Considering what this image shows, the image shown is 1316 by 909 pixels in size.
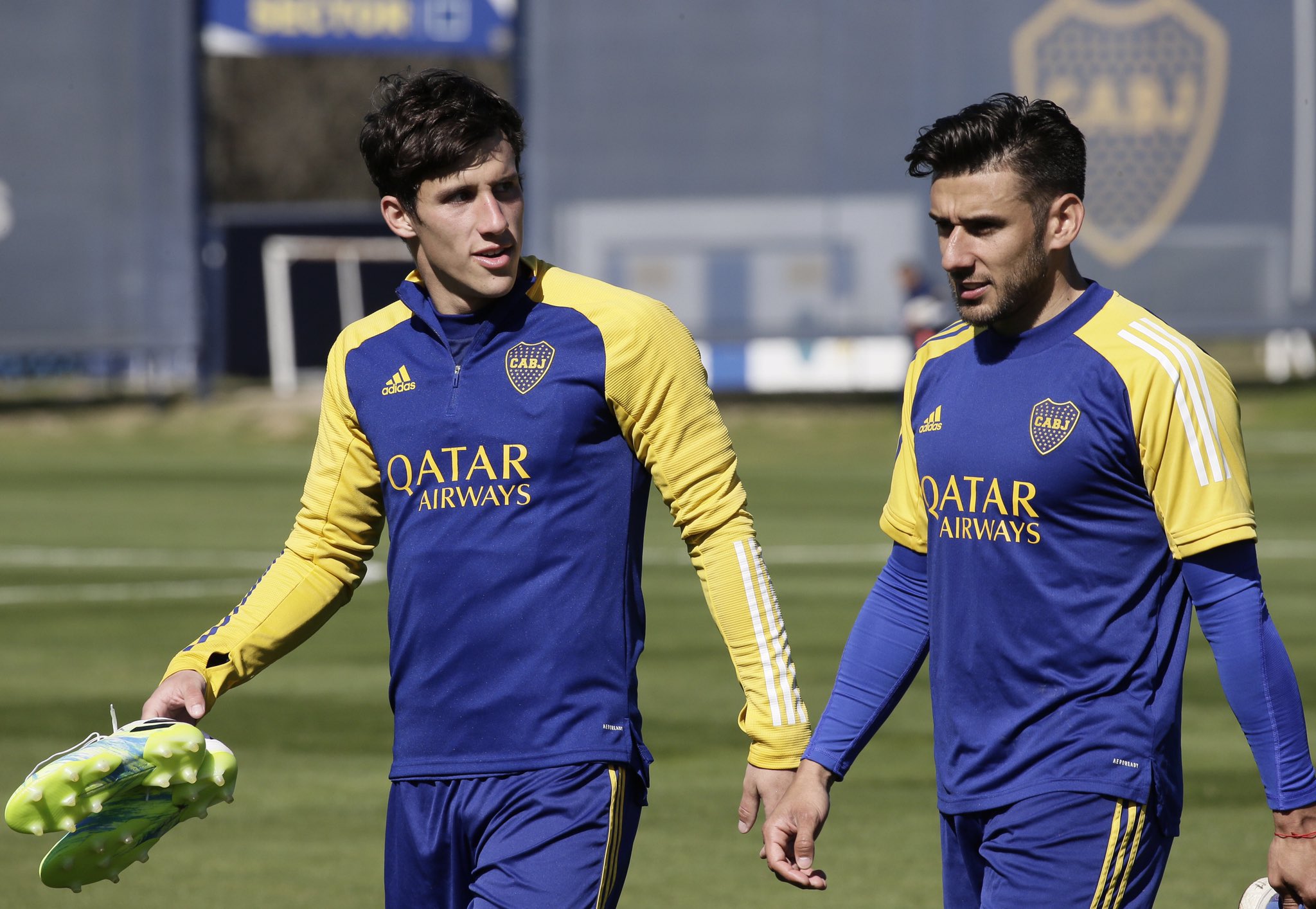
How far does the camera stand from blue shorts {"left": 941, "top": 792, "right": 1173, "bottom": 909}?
3496 millimetres

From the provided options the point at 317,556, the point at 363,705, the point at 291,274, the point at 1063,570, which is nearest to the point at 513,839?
the point at 317,556

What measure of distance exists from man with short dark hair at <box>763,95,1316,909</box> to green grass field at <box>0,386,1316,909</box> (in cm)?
291

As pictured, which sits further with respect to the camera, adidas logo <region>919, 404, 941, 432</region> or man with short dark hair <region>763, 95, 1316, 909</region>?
adidas logo <region>919, 404, 941, 432</region>

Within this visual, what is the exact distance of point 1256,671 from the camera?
3412mm

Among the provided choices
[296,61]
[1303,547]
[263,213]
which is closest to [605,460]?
[1303,547]

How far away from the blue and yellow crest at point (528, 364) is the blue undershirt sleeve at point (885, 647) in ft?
2.71

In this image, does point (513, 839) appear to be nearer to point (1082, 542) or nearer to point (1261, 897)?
point (1082, 542)

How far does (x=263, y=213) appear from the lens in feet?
120

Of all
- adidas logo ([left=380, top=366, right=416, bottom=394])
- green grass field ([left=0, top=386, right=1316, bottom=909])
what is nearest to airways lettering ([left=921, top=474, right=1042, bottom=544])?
adidas logo ([left=380, top=366, right=416, bottom=394])

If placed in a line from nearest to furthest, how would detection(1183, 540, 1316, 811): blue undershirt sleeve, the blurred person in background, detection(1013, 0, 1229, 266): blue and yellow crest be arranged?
detection(1183, 540, 1316, 811): blue undershirt sleeve, the blurred person in background, detection(1013, 0, 1229, 266): blue and yellow crest

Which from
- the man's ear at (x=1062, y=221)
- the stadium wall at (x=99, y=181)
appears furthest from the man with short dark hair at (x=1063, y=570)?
the stadium wall at (x=99, y=181)

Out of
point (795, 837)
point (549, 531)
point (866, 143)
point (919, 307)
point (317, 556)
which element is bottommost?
point (919, 307)

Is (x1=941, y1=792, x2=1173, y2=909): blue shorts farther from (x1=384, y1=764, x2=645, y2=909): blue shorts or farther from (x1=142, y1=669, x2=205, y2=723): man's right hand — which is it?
(x1=142, y1=669, x2=205, y2=723): man's right hand

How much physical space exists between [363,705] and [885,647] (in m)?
6.02
